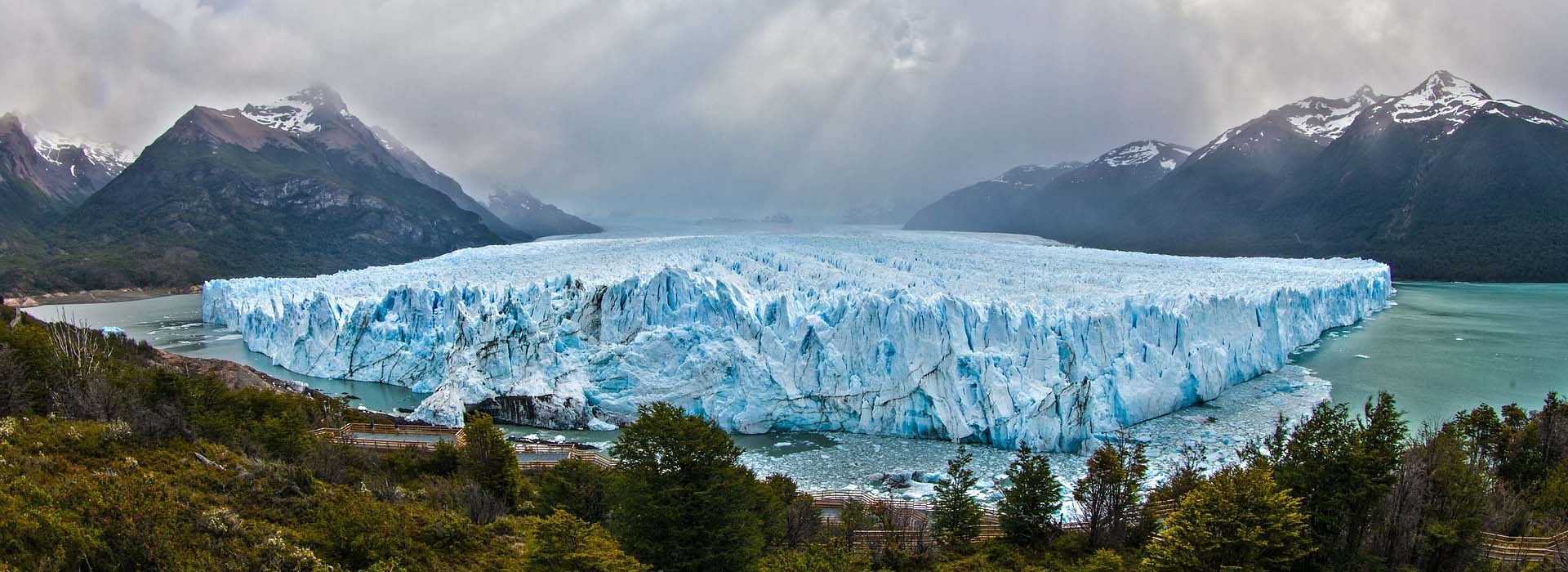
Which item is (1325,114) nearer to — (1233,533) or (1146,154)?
(1146,154)

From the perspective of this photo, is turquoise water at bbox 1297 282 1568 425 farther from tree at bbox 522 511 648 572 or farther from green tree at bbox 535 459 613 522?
tree at bbox 522 511 648 572

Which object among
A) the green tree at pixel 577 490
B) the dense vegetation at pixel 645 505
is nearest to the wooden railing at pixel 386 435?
the dense vegetation at pixel 645 505

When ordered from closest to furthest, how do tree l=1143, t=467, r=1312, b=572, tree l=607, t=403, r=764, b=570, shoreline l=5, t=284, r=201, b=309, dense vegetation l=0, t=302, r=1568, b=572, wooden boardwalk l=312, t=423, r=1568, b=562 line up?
dense vegetation l=0, t=302, r=1568, b=572 → tree l=1143, t=467, r=1312, b=572 → tree l=607, t=403, r=764, b=570 → wooden boardwalk l=312, t=423, r=1568, b=562 → shoreline l=5, t=284, r=201, b=309

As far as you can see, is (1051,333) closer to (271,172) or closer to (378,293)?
(378,293)

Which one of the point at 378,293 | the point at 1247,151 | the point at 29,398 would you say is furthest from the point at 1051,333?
the point at 1247,151

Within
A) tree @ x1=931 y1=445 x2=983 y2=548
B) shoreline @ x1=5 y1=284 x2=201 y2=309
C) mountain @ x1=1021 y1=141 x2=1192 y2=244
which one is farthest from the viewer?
mountain @ x1=1021 y1=141 x2=1192 y2=244

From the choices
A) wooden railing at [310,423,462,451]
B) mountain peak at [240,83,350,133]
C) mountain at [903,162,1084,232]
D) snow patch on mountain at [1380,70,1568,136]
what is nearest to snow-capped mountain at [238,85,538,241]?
mountain peak at [240,83,350,133]

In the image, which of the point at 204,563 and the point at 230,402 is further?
the point at 230,402
